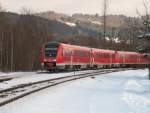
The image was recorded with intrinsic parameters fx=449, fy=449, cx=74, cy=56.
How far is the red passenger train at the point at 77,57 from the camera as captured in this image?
45844 mm

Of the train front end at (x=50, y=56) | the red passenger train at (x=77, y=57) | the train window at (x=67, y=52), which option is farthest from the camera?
the train window at (x=67, y=52)

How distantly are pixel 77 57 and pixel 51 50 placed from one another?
584 cm

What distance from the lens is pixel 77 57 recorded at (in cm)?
5150

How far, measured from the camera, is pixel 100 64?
64062 millimetres

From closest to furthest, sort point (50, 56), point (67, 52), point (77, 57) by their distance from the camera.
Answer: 1. point (50, 56)
2. point (67, 52)
3. point (77, 57)

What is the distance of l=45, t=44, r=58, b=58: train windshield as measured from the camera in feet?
151

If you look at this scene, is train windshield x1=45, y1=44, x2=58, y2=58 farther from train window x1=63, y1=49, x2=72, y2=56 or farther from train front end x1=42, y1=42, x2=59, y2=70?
train window x1=63, y1=49, x2=72, y2=56

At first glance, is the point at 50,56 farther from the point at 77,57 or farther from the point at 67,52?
the point at 77,57

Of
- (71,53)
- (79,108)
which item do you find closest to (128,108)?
(79,108)

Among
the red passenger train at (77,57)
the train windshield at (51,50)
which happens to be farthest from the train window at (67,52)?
the train windshield at (51,50)

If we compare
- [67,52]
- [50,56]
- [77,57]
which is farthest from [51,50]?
[77,57]

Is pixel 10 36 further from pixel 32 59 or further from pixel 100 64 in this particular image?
pixel 100 64

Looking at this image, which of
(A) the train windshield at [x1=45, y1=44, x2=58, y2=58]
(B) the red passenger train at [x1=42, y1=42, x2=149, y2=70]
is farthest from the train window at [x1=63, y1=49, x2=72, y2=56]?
(A) the train windshield at [x1=45, y1=44, x2=58, y2=58]

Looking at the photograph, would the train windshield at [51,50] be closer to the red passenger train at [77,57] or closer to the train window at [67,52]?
the red passenger train at [77,57]
